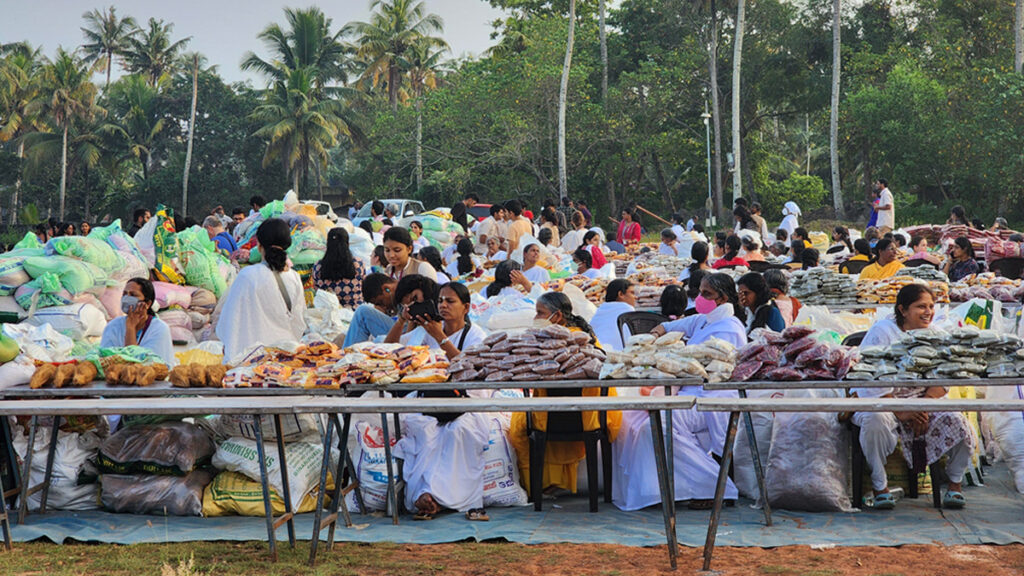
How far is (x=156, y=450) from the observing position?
18.9 ft

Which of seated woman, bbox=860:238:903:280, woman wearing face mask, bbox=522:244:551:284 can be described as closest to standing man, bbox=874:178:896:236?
seated woman, bbox=860:238:903:280

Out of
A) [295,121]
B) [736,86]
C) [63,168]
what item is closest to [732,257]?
[736,86]

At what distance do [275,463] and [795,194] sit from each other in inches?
1303

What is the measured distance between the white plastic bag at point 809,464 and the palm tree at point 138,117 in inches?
1761

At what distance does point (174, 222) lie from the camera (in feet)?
41.3

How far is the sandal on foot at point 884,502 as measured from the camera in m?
5.41

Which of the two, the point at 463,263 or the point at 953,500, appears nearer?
the point at 953,500

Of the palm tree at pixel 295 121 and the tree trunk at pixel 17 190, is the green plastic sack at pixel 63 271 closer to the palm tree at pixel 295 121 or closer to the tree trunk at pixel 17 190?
the palm tree at pixel 295 121

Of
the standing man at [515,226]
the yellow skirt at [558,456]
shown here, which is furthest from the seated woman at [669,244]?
the yellow skirt at [558,456]

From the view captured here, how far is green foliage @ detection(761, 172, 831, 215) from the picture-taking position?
36031 mm

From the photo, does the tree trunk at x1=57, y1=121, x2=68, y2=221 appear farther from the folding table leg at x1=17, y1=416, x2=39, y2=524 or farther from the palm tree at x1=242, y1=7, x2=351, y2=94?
the folding table leg at x1=17, y1=416, x2=39, y2=524

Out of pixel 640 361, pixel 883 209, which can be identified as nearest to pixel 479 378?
pixel 640 361

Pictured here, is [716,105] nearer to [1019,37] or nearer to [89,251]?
[1019,37]

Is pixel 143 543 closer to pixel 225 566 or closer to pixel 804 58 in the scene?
pixel 225 566
